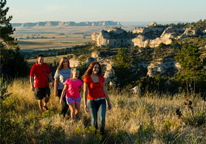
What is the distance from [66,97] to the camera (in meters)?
4.59

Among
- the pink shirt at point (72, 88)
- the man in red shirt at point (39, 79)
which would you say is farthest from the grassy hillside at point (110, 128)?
the pink shirt at point (72, 88)

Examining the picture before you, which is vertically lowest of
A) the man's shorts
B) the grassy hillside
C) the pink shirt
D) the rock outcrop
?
the grassy hillside

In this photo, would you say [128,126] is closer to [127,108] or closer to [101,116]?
[101,116]

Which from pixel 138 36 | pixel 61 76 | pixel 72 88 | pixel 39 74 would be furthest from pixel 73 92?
pixel 138 36

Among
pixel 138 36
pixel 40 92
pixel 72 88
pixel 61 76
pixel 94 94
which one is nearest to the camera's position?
pixel 94 94

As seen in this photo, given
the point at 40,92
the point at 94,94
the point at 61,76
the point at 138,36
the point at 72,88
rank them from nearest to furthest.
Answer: the point at 94,94 → the point at 72,88 → the point at 61,76 → the point at 40,92 → the point at 138,36

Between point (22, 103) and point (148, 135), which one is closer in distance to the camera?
point (148, 135)

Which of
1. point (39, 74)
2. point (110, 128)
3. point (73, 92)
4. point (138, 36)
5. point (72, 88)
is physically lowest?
point (110, 128)

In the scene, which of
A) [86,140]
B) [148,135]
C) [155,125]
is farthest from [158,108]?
[86,140]

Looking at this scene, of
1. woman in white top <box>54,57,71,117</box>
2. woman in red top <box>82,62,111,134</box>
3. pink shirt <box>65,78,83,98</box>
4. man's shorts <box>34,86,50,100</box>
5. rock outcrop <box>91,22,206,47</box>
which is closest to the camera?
woman in red top <box>82,62,111,134</box>

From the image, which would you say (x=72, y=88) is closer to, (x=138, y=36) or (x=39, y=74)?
(x=39, y=74)

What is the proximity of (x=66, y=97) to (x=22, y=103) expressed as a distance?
6.14 ft

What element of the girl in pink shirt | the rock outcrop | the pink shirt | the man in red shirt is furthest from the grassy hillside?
the rock outcrop

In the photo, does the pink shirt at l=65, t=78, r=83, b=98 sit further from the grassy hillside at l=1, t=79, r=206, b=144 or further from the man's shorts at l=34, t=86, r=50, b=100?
the man's shorts at l=34, t=86, r=50, b=100
